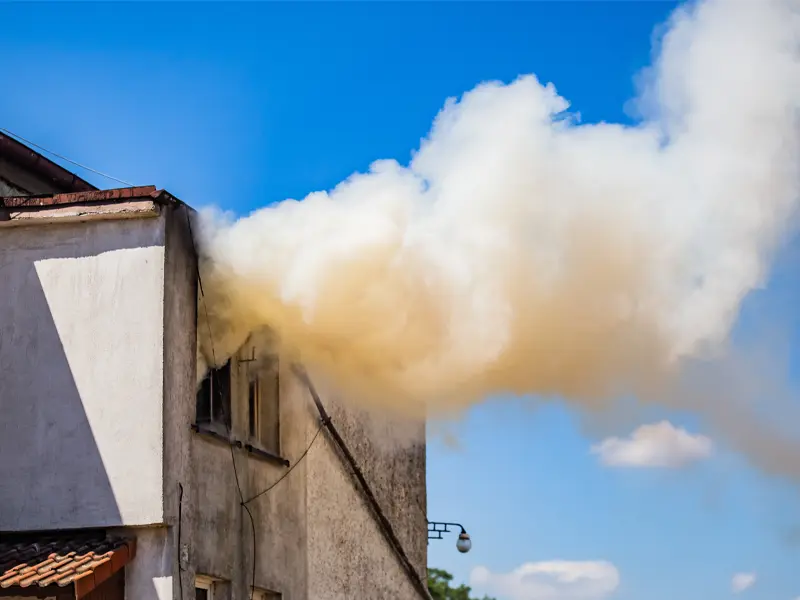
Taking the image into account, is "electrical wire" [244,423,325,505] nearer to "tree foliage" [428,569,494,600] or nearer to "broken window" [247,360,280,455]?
"broken window" [247,360,280,455]

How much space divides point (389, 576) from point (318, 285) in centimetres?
631

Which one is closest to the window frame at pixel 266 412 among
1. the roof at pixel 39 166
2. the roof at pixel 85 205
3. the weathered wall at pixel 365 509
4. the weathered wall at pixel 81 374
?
the weathered wall at pixel 365 509

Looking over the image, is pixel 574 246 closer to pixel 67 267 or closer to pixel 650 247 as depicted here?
pixel 650 247

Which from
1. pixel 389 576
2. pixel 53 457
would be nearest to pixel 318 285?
pixel 53 457

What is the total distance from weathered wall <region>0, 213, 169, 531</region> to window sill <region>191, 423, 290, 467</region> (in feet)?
2.76

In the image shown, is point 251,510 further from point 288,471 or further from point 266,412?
point 266,412

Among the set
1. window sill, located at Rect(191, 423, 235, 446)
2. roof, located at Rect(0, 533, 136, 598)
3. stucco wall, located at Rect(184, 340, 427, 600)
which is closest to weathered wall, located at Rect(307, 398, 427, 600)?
stucco wall, located at Rect(184, 340, 427, 600)

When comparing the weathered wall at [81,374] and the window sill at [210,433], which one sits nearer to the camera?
the weathered wall at [81,374]

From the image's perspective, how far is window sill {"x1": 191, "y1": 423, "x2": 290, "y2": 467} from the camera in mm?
13852

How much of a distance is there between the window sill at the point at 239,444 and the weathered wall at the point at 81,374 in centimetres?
84

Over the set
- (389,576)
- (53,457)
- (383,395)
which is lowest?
(389,576)

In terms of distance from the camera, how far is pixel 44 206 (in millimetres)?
13750

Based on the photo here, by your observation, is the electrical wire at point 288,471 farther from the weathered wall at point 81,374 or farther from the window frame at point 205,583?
the weathered wall at point 81,374

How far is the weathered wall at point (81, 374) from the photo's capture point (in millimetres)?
13023
